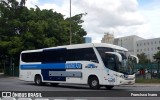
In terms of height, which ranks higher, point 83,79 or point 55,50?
point 55,50

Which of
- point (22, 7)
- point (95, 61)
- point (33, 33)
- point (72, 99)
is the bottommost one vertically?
point (72, 99)

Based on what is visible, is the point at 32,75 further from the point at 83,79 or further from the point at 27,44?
the point at 27,44

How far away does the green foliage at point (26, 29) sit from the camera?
2045 inches

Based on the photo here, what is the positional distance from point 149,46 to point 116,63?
12647cm

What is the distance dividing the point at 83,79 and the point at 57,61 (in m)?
3.32

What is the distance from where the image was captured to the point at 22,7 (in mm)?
56031

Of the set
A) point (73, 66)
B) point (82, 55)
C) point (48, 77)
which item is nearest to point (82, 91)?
point (82, 55)

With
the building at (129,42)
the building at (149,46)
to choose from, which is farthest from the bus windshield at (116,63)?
the building at (129,42)

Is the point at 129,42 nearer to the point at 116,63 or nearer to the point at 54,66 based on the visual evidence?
the point at 54,66

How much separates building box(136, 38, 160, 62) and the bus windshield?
387 ft

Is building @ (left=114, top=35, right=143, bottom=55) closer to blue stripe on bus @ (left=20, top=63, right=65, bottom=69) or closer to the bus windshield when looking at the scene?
blue stripe on bus @ (left=20, top=63, right=65, bottom=69)

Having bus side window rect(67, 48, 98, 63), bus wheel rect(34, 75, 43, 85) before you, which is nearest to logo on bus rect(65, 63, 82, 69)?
bus side window rect(67, 48, 98, 63)

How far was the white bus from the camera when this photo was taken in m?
23.1

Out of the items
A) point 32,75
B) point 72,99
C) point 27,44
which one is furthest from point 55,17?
point 72,99
